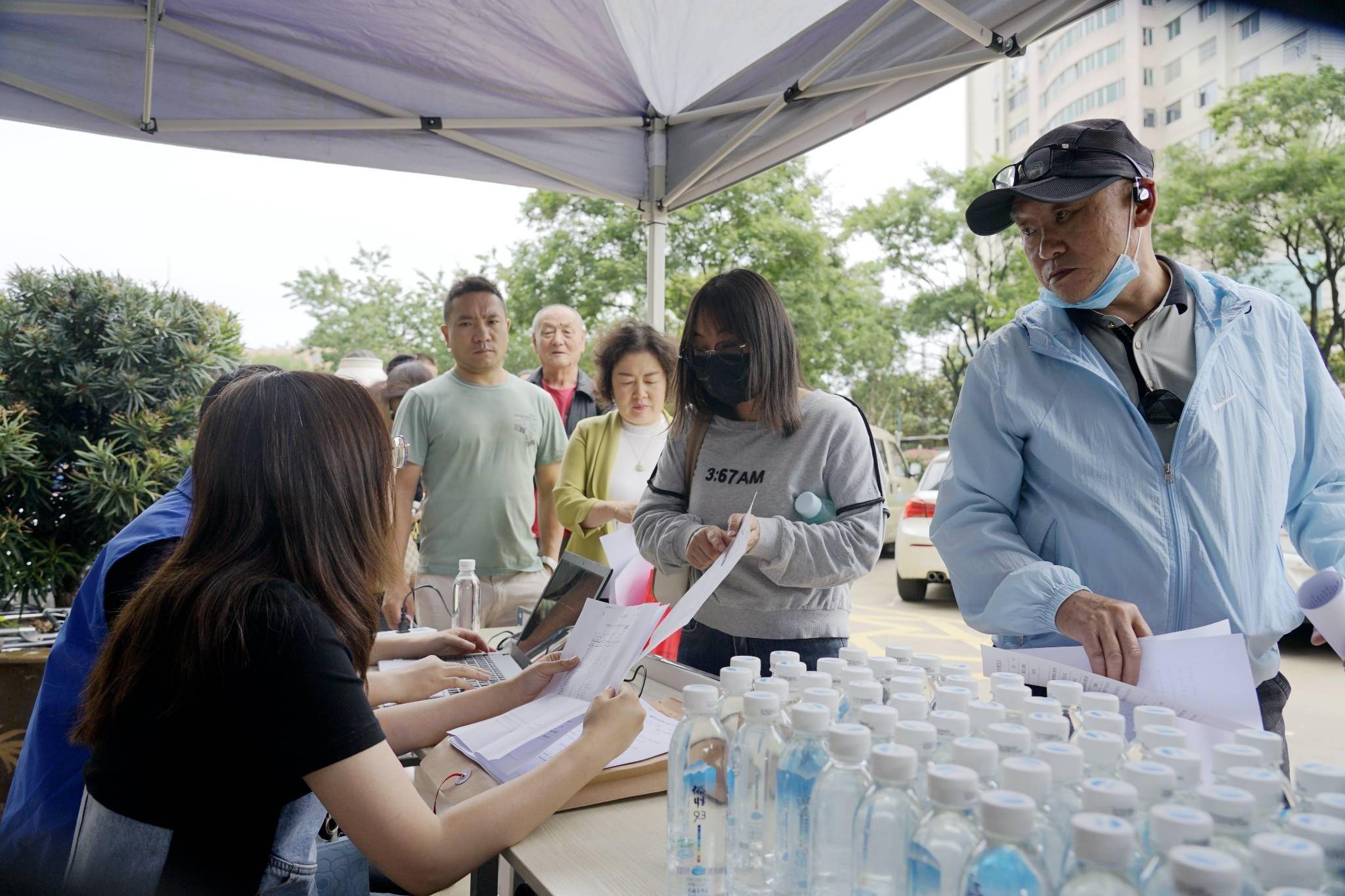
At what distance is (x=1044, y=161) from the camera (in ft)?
4.85

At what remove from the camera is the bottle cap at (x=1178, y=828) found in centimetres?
57

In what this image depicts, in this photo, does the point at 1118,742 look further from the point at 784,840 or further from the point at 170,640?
the point at 170,640

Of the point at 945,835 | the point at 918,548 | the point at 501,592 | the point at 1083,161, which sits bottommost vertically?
the point at 918,548

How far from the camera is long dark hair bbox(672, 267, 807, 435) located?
207 cm

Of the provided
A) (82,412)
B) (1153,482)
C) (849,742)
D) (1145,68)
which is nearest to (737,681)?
(849,742)

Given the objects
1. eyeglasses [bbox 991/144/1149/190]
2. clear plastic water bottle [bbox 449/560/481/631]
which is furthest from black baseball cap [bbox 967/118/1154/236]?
clear plastic water bottle [bbox 449/560/481/631]

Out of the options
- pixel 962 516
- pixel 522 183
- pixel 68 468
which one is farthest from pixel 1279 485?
pixel 68 468

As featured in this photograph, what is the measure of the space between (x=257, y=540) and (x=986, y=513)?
114 centimetres

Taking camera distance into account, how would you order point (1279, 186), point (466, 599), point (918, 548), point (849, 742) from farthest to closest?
1. point (1279, 186)
2. point (918, 548)
3. point (466, 599)
4. point (849, 742)

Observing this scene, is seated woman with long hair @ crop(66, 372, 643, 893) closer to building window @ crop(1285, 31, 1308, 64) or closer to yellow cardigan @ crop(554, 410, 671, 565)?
building window @ crop(1285, 31, 1308, 64)

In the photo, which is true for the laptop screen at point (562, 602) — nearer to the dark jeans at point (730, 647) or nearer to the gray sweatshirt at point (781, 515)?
the gray sweatshirt at point (781, 515)

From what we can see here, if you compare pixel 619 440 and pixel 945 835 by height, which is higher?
pixel 619 440

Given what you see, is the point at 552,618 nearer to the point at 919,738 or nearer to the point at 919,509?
the point at 919,738

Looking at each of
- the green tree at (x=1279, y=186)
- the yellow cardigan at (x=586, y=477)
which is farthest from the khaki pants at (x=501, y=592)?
the green tree at (x=1279, y=186)
